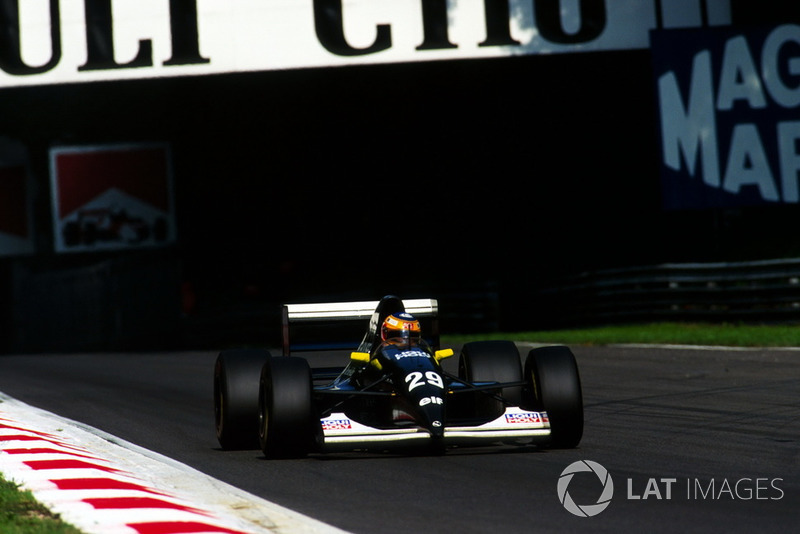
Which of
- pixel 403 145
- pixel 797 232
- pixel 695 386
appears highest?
pixel 403 145

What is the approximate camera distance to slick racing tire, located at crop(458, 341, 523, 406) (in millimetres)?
9180

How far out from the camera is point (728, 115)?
24859mm

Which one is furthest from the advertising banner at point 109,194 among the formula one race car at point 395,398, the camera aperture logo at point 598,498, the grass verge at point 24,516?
the grass verge at point 24,516

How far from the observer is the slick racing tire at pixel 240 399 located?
28.6ft

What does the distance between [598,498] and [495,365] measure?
295 cm

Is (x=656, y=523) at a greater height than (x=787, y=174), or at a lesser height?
lesser

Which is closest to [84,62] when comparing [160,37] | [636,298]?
[160,37]

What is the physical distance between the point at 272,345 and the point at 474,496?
19132 mm

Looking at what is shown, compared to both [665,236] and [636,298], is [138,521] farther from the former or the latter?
[665,236]

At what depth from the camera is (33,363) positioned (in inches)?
846

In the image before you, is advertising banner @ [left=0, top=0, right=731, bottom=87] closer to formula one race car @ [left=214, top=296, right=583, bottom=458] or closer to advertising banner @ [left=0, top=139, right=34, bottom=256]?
advertising banner @ [left=0, top=139, right=34, bottom=256]

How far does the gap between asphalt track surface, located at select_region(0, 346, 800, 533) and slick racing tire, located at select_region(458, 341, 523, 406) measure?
0.62 meters

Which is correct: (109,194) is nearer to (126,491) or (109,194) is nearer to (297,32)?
(297,32)

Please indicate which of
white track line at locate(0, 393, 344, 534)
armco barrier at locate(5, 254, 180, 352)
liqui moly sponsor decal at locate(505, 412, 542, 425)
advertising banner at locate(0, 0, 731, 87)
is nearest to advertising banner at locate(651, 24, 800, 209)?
advertising banner at locate(0, 0, 731, 87)
